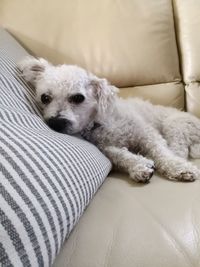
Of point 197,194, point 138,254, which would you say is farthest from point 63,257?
point 197,194

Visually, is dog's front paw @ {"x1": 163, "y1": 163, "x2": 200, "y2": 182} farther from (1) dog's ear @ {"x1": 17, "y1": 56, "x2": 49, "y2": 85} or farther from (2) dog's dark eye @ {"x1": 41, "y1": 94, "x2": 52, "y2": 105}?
(1) dog's ear @ {"x1": 17, "y1": 56, "x2": 49, "y2": 85}

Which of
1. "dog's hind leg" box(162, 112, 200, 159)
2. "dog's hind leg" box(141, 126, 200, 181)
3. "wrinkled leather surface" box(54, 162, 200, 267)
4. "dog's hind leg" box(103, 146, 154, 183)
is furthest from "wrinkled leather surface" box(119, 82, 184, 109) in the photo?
"wrinkled leather surface" box(54, 162, 200, 267)

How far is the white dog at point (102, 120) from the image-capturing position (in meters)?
1.24

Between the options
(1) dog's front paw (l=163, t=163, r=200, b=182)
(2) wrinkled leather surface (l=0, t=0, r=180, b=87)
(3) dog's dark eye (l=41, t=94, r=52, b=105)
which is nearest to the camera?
(1) dog's front paw (l=163, t=163, r=200, b=182)

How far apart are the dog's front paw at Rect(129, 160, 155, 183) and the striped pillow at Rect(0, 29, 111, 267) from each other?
0.10 meters

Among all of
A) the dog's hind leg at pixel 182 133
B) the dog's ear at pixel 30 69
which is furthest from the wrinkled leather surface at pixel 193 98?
the dog's ear at pixel 30 69

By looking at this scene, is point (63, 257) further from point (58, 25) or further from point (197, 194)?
point (58, 25)

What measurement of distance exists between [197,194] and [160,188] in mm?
101

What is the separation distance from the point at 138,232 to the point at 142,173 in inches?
12.0

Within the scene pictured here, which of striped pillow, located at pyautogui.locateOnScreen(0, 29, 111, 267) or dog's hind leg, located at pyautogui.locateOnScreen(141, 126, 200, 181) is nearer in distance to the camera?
striped pillow, located at pyautogui.locateOnScreen(0, 29, 111, 267)

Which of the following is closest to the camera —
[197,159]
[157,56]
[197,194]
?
[197,194]

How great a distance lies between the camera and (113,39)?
5.35ft

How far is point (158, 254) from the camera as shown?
72 centimetres

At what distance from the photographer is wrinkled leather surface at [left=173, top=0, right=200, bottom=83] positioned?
1648mm
